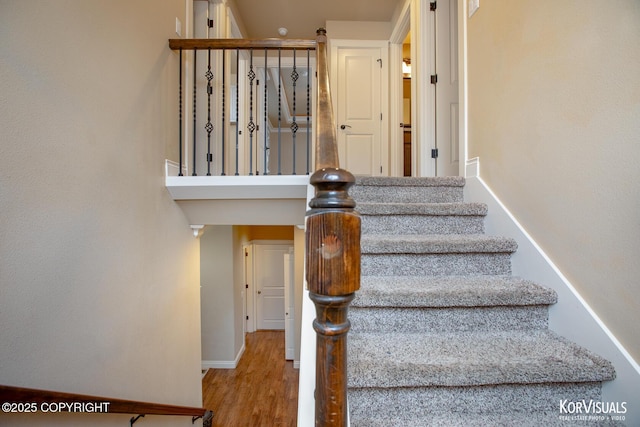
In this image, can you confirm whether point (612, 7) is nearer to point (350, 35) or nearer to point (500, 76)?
point (500, 76)

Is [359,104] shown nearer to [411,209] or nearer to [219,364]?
[411,209]

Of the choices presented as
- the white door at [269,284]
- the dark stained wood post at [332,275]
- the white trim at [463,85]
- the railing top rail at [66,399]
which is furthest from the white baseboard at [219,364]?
the dark stained wood post at [332,275]

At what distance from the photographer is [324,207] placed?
490 mm

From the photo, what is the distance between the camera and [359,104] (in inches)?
164

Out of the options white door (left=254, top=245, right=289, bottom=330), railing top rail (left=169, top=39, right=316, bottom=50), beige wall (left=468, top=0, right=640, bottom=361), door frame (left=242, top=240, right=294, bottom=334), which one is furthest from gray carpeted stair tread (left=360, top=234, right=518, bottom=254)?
white door (left=254, top=245, right=289, bottom=330)

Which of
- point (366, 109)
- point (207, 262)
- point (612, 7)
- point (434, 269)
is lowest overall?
point (207, 262)

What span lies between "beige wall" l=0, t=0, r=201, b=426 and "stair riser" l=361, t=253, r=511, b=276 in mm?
1259

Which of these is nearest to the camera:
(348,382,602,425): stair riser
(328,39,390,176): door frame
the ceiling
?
(348,382,602,425): stair riser

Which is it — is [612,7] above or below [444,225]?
above

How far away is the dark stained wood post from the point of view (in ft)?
1.57

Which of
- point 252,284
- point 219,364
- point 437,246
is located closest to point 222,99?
point 437,246

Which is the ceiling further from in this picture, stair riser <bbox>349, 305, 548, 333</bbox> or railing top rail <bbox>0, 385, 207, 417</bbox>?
railing top rail <bbox>0, 385, 207, 417</bbox>

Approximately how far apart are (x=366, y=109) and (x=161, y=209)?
302cm

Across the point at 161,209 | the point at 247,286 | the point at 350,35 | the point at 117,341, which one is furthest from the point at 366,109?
the point at 247,286
